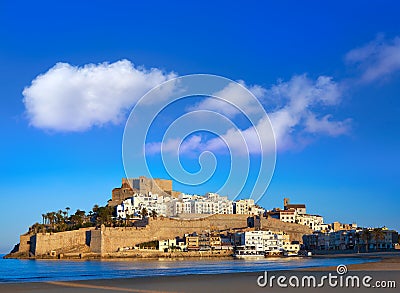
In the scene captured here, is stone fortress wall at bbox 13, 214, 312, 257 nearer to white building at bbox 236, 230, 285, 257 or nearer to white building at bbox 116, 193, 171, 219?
white building at bbox 236, 230, 285, 257

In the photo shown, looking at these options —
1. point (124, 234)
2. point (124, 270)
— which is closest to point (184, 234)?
point (124, 234)

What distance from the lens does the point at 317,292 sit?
1432cm

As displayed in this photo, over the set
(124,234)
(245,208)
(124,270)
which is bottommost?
A: (124,270)

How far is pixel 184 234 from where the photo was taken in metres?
86.9

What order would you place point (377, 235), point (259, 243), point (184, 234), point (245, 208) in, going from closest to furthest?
point (259, 243)
point (377, 235)
point (184, 234)
point (245, 208)

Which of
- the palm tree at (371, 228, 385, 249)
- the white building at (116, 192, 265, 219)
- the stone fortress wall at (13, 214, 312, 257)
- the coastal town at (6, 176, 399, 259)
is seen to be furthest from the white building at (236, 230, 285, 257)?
the white building at (116, 192, 265, 219)

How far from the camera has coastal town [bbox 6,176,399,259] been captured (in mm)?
79312

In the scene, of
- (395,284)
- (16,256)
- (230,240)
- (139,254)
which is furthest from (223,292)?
(16,256)

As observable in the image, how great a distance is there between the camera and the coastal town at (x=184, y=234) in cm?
7931

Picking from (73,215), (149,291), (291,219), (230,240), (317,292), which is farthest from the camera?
(291,219)

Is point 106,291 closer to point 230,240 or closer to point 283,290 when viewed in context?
point 283,290

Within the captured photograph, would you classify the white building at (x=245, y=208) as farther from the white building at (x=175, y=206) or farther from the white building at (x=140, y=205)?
the white building at (x=140, y=205)

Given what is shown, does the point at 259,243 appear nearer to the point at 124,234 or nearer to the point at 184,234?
the point at 184,234

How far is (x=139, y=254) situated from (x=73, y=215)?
961 inches
